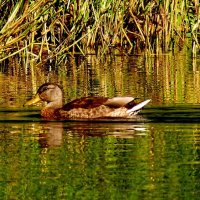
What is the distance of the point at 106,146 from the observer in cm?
1008

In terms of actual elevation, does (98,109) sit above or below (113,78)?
below

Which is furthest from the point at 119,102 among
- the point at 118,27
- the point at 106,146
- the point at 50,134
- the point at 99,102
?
the point at 118,27

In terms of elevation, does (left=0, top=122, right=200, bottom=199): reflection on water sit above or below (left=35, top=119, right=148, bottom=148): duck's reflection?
below

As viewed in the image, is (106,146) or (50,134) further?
(50,134)

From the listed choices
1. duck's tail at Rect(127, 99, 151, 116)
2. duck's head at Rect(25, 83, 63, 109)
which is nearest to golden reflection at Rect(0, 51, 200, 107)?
duck's head at Rect(25, 83, 63, 109)

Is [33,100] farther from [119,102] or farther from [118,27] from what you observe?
[118,27]

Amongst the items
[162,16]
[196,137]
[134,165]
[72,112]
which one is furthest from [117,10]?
[134,165]

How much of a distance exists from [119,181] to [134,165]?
2.11 ft

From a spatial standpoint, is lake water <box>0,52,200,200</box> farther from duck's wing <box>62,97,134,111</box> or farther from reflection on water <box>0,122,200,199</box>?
duck's wing <box>62,97,134,111</box>

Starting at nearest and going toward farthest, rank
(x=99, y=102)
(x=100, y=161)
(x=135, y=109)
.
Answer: (x=100, y=161) < (x=135, y=109) < (x=99, y=102)

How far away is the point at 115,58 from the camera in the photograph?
2073 centimetres

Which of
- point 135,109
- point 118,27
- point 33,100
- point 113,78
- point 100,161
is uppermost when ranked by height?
point 118,27

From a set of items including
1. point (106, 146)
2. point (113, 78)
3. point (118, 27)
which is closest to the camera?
point (106, 146)

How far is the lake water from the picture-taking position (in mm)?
8211
